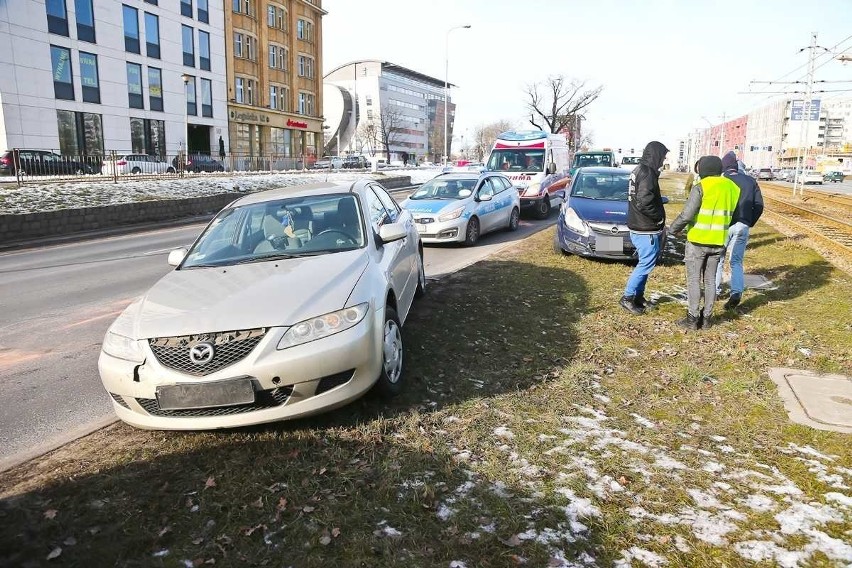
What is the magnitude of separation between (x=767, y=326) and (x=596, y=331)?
72.8 inches

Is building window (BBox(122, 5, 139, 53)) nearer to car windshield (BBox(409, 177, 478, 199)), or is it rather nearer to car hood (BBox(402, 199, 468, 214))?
car windshield (BBox(409, 177, 478, 199))

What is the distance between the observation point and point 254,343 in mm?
3344

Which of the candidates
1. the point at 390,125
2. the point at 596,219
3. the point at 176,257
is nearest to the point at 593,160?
the point at 596,219

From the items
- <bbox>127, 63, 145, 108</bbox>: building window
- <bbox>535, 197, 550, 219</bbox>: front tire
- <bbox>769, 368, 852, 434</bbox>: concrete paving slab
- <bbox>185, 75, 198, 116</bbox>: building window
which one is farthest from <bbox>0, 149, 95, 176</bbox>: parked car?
<bbox>769, 368, 852, 434</bbox>: concrete paving slab

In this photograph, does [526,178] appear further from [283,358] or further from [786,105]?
[786,105]

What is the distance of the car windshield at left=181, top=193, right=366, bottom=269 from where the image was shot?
458cm

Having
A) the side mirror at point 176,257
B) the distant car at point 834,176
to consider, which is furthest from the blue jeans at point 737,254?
the distant car at point 834,176

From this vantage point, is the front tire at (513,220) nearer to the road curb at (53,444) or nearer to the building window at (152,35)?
the road curb at (53,444)

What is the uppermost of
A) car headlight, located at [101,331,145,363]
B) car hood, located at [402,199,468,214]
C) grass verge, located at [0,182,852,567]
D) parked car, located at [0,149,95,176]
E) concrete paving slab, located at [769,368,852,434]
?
parked car, located at [0,149,95,176]

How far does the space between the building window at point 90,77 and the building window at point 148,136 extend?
2864 mm

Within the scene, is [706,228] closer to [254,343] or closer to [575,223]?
[575,223]

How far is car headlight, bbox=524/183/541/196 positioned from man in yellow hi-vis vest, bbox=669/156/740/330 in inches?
446

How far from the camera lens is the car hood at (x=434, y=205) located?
11.6 m

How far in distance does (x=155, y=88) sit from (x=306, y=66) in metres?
19.9
